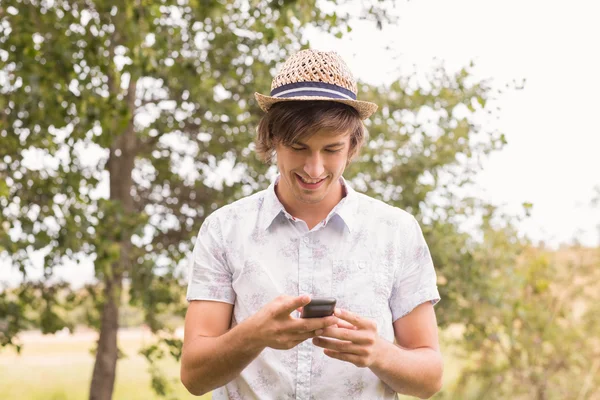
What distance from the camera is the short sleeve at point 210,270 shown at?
2010mm

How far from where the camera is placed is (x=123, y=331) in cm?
700

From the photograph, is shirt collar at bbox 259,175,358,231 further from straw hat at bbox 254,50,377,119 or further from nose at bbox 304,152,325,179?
straw hat at bbox 254,50,377,119

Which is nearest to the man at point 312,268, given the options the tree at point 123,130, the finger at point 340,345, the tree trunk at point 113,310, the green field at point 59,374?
the finger at point 340,345

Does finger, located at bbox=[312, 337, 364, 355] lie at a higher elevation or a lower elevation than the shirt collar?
lower

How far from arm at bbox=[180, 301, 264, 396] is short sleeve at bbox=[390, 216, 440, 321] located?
455mm

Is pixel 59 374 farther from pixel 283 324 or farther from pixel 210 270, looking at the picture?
pixel 283 324

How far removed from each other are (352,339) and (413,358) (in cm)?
27

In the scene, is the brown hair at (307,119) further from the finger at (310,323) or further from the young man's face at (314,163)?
the finger at (310,323)

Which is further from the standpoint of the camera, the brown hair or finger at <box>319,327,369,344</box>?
the brown hair

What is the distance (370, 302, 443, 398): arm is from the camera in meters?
1.87

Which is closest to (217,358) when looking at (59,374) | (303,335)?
(303,335)

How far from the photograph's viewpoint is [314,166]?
6.37 feet

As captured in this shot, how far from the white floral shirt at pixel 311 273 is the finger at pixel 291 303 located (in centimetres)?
27

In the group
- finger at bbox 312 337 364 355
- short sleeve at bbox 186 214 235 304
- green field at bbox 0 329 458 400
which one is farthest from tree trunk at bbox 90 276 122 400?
finger at bbox 312 337 364 355
